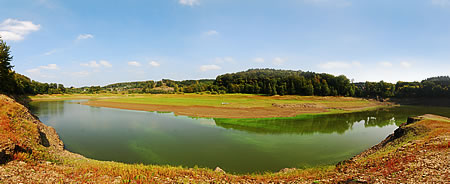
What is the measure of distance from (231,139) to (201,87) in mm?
114992

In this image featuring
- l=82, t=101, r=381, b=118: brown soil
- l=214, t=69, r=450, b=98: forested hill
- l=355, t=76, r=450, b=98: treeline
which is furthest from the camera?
l=214, t=69, r=450, b=98: forested hill

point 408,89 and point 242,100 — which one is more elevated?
point 408,89

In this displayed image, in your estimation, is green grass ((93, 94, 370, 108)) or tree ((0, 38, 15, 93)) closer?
tree ((0, 38, 15, 93))

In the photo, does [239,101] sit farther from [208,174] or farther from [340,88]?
[340,88]

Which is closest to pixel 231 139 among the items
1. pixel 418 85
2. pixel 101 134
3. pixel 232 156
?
pixel 232 156

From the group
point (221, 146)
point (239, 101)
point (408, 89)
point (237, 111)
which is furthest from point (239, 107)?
point (408, 89)

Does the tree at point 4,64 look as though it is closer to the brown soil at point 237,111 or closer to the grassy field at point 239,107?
the grassy field at point 239,107

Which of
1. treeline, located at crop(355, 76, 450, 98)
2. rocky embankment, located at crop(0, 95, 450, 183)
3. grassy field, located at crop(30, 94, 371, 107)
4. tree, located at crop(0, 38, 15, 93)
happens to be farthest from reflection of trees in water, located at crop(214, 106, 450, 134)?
treeline, located at crop(355, 76, 450, 98)

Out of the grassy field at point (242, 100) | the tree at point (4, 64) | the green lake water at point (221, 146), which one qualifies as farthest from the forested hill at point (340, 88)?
the tree at point (4, 64)

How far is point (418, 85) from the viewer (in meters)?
86.2

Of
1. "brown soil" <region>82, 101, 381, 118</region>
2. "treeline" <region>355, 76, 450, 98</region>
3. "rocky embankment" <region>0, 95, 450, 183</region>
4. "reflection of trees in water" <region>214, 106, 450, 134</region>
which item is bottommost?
"reflection of trees in water" <region>214, 106, 450, 134</region>

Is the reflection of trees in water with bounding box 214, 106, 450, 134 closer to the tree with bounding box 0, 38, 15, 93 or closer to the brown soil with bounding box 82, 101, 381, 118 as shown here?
the brown soil with bounding box 82, 101, 381, 118

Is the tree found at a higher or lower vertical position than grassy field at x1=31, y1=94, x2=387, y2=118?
higher

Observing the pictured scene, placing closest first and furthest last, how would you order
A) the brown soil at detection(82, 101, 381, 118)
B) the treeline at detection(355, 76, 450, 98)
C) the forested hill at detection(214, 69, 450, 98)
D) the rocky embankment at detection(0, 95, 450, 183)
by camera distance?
1. the rocky embankment at detection(0, 95, 450, 183)
2. the brown soil at detection(82, 101, 381, 118)
3. the treeline at detection(355, 76, 450, 98)
4. the forested hill at detection(214, 69, 450, 98)
